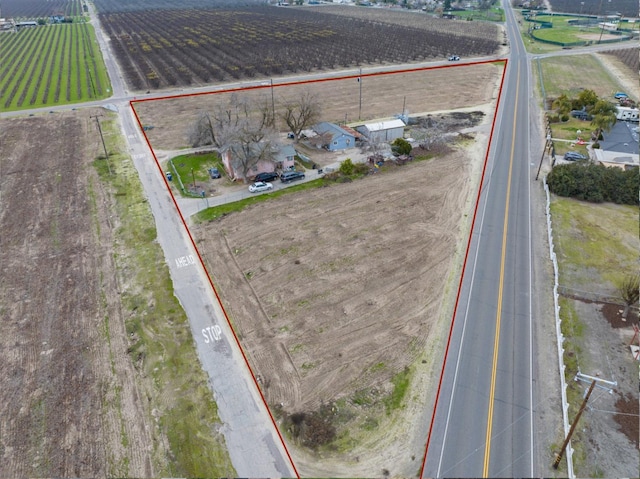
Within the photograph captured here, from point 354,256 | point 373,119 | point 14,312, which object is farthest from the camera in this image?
point 373,119

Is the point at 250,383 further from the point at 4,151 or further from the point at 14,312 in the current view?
the point at 4,151

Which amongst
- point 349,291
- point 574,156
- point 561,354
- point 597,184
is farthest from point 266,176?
point 574,156

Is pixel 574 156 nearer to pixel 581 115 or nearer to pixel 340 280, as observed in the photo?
pixel 581 115

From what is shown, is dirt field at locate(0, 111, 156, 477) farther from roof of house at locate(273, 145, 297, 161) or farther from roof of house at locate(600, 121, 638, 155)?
roof of house at locate(600, 121, 638, 155)

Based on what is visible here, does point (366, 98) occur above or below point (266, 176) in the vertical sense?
above

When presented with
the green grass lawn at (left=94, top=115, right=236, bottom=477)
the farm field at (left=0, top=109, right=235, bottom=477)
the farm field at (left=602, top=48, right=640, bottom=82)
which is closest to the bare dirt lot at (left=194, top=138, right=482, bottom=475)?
the green grass lawn at (left=94, top=115, right=236, bottom=477)

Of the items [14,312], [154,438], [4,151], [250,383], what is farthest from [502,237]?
[4,151]
